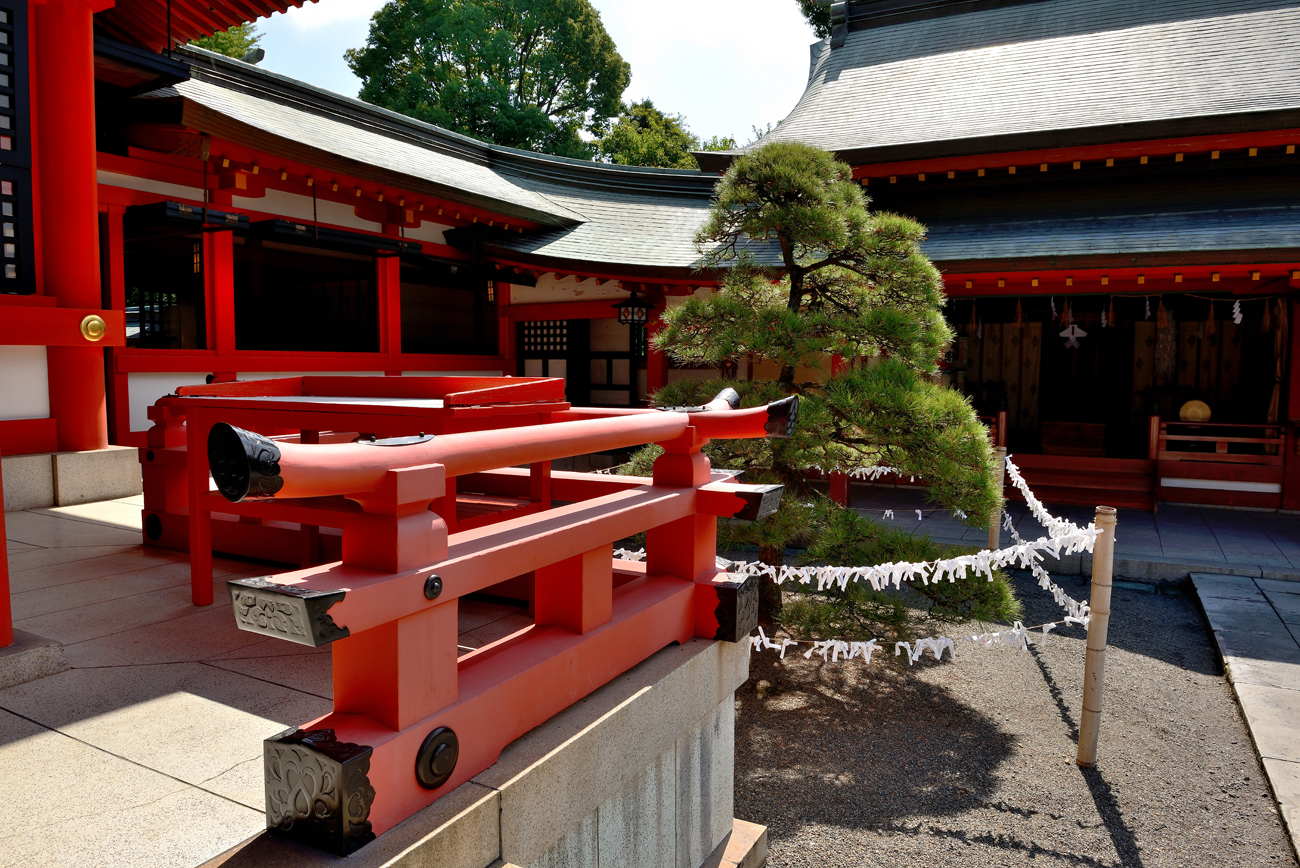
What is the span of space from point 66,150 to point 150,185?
1832 millimetres

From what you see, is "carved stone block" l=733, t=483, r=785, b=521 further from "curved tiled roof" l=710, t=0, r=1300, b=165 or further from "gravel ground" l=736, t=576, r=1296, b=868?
"curved tiled roof" l=710, t=0, r=1300, b=165

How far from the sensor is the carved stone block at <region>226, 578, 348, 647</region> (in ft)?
3.94

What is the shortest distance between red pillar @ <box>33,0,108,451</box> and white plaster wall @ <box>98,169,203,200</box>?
1501mm

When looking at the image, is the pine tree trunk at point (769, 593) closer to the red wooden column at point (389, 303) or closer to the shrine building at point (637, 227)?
the shrine building at point (637, 227)

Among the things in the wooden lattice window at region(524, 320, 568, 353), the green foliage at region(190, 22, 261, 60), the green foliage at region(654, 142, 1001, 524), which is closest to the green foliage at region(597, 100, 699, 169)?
the green foliage at region(190, 22, 261, 60)

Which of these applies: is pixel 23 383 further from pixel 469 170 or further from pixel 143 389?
pixel 469 170

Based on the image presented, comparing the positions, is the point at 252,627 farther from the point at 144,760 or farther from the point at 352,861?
the point at 144,760

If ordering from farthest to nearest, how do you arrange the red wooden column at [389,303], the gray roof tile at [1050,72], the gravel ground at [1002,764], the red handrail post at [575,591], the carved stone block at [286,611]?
the gray roof tile at [1050,72] → the red wooden column at [389,303] → the gravel ground at [1002,764] → the red handrail post at [575,591] → the carved stone block at [286,611]

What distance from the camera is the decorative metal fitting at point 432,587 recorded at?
4.78 feet

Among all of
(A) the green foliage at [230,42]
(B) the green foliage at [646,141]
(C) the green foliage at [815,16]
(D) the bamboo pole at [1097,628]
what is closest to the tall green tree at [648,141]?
(B) the green foliage at [646,141]

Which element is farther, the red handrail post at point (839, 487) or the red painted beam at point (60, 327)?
the red handrail post at point (839, 487)

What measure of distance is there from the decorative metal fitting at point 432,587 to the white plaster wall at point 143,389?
6.62 metres

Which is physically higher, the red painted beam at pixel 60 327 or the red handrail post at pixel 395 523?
the red painted beam at pixel 60 327

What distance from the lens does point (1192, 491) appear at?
30.4 feet
